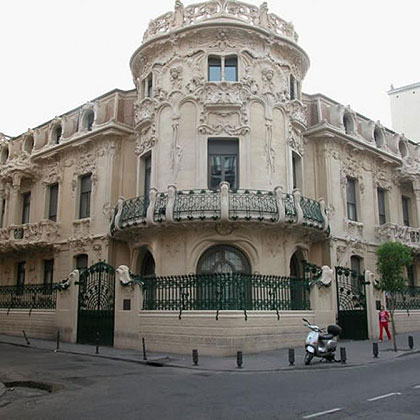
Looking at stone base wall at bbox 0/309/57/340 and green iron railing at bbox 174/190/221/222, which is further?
stone base wall at bbox 0/309/57/340

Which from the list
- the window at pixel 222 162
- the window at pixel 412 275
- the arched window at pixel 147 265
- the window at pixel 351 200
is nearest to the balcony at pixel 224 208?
the window at pixel 222 162

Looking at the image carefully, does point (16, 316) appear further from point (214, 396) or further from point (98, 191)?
point (214, 396)

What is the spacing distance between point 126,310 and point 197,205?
4.96 metres

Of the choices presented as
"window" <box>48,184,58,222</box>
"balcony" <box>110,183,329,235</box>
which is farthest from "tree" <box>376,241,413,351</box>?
"window" <box>48,184,58,222</box>

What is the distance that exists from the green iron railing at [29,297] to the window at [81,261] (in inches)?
75.9

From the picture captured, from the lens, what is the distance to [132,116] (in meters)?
27.1

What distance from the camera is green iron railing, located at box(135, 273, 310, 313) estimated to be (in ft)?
57.7

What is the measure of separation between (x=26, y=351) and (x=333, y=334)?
11.4m

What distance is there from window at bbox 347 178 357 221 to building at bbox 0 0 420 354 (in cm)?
22

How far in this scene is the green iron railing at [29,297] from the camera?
24594 millimetres

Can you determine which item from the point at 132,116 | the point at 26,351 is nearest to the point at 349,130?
the point at 132,116

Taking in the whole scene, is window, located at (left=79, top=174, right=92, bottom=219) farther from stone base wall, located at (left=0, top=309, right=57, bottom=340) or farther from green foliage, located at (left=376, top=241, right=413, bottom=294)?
green foliage, located at (left=376, top=241, right=413, bottom=294)

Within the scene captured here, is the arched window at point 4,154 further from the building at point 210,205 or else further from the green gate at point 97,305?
the green gate at point 97,305

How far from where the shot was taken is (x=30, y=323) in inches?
971
